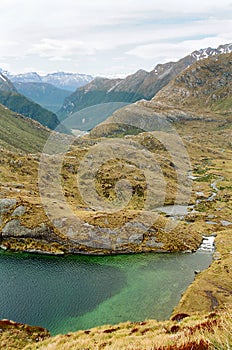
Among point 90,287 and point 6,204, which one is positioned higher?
point 6,204

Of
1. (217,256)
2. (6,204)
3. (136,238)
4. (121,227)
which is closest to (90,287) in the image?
(136,238)

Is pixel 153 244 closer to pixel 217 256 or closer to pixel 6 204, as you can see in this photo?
pixel 217 256

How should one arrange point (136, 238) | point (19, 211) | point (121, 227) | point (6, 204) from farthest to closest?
point (6, 204) < point (19, 211) < point (121, 227) < point (136, 238)

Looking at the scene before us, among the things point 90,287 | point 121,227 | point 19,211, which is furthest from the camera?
point 19,211

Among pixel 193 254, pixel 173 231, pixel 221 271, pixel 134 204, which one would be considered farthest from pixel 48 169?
pixel 221 271

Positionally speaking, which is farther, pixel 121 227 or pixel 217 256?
pixel 121 227

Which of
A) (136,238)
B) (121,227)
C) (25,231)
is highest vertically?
(25,231)

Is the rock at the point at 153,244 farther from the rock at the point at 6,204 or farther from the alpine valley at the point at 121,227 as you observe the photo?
the rock at the point at 6,204

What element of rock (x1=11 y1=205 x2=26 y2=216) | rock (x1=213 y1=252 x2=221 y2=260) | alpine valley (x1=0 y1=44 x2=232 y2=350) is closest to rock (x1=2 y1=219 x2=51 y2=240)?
alpine valley (x1=0 y1=44 x2=232 y2=350)

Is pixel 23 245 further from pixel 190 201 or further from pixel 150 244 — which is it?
pixel 190 201

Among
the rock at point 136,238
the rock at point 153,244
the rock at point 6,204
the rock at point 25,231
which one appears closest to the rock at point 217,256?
the rock at point 153,244

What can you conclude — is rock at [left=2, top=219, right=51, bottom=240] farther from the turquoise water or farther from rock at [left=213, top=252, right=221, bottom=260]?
rock at [left=213, top=252, right=221, bottom=260]
